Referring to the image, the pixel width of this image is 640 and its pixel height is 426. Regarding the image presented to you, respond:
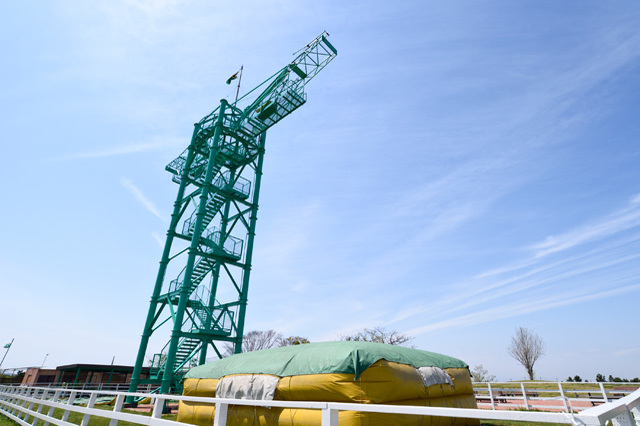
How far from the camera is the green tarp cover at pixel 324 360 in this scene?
6.50 meters

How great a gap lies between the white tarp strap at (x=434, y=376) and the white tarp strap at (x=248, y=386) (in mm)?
3270

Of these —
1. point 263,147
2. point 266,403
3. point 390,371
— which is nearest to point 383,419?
point 390,371

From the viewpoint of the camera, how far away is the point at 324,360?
22.2 ft

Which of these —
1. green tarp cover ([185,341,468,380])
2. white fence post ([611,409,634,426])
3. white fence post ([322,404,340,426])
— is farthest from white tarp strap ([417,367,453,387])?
white fence post ([611,409,634,426])

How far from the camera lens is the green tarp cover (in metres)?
6.50

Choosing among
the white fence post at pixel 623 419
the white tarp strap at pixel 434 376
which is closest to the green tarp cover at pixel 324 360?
the white tarp strap at pixel 434 376

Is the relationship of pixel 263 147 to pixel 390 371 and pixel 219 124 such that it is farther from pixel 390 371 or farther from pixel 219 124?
pixel 390 371

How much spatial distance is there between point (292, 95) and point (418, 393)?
20453mm

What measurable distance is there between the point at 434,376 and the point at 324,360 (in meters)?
2.98

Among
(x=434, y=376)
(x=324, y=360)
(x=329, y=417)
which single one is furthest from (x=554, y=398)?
(x=329, y=417)

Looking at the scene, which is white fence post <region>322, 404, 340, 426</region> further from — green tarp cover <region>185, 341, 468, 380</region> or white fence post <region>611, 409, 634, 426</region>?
green tarp cover <region>185, 341, 468, 380</region>

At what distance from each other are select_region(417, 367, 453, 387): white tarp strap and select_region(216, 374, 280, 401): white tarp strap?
3.27m

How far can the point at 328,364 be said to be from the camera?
21.7 ft

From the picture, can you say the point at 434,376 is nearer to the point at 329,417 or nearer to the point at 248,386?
the point at 248,386
